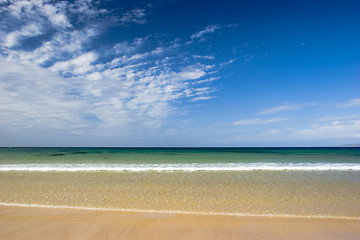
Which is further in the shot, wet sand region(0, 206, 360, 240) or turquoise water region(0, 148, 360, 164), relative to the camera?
turquoise water region(0, 148, 360, 164)

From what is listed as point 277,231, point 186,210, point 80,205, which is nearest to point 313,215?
point 277,231

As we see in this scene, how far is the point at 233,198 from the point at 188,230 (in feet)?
11.7

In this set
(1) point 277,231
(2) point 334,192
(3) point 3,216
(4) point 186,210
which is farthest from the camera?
(2) point 334,192

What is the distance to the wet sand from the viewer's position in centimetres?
481

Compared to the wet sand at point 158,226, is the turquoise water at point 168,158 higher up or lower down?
lower down

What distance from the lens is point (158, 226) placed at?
5.31 meters

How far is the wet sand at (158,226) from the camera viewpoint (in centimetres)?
481

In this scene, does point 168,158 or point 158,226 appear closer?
point 158,226

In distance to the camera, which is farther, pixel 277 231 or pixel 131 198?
pixel 131 198

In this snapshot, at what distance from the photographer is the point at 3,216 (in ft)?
19.6

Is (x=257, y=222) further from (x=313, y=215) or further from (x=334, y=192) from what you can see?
(x=334, y=192)

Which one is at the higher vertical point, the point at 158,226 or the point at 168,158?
the point at 158,226

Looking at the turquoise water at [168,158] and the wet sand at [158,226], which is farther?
the turquoise water at [168,158]

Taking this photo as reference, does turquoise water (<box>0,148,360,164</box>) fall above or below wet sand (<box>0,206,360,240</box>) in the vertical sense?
below
